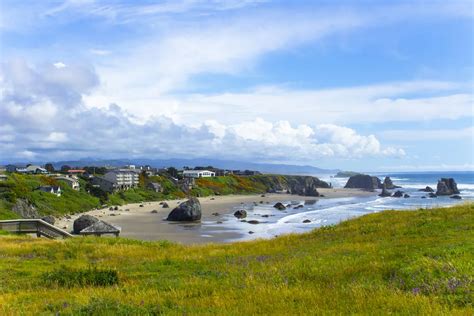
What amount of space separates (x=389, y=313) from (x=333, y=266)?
18.0 feet

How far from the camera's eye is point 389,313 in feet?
25.1

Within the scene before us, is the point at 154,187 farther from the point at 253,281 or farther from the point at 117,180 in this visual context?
the point at 253,281

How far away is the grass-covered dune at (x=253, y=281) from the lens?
27.9ft

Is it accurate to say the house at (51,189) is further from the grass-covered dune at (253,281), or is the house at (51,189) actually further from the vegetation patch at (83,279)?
the vegetation patch at (83,279)

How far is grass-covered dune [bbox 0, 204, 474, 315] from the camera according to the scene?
8.50m

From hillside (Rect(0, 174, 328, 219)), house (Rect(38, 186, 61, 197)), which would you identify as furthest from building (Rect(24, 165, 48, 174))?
house (Rect(38, 186, 61, 197))

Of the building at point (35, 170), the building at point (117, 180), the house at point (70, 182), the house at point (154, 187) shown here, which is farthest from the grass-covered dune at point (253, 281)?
the building at point (35, 170)

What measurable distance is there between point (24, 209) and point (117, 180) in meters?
64.8

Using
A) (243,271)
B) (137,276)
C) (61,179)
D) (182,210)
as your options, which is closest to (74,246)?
(137,276)

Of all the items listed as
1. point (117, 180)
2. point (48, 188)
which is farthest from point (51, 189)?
point (117, 180)

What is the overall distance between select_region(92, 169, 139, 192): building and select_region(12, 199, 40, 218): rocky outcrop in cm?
4875

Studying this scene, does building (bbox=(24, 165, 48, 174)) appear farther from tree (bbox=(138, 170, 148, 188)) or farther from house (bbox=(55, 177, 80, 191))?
house (bbox=(55, 177, 80, 191))

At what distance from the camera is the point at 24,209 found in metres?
77.9

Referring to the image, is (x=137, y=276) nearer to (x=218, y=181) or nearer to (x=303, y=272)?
(x=303, y=272)
